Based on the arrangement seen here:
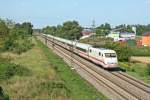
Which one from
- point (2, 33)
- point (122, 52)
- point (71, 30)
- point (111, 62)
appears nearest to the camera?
point (111, 62)

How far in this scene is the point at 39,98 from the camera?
2673cm

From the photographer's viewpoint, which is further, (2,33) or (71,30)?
(71,30)

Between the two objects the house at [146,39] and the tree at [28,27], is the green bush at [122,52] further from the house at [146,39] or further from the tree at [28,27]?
the tree at [28,27]

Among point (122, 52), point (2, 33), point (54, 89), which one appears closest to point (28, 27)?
point (2, 33)

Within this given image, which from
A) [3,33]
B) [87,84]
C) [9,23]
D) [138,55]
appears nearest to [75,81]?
[87,84]

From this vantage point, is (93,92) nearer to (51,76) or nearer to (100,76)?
(51,76)

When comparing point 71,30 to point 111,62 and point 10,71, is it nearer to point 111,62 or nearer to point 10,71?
point 111,62

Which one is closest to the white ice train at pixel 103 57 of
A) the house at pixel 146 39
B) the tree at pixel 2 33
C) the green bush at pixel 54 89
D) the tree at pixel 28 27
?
the green bush at pixel 54 89

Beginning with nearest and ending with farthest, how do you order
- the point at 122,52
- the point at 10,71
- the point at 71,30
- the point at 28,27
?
the point at 10,71 < the point at 122,52 < the point at 71,30 < the point at 28,27

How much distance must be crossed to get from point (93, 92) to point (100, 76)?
1127cm

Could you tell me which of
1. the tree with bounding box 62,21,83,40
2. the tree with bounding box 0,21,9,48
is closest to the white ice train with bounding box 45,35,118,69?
the tree with bounding box 0,21,9,48

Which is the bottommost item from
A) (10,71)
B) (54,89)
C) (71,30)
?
(54,89)

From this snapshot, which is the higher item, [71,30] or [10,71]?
[71,30]

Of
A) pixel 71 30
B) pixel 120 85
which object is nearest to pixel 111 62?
pixel 120 85
